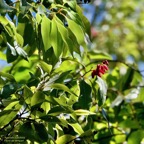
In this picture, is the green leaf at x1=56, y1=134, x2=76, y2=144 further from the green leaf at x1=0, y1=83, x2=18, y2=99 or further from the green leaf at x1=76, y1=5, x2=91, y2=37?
the green leaf at x1=76, y1=5, x2=91, y2=37

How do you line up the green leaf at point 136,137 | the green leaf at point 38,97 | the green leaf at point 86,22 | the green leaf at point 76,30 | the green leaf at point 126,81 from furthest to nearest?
1. the green leaf at point 126,81
2. the green leaf at point 136,137
3. the green leaf at point 86,22
4. the green leaf at point 76,30
5. the green leaf at point 38,97

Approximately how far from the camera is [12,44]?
158 centimetres

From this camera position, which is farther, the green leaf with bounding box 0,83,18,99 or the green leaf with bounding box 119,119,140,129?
the green leaf with bounding box 119,119,140,129

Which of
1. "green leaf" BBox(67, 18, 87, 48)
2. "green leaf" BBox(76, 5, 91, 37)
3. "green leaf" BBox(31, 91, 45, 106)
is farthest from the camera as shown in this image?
"green leaf" BBox(76, 5, 91, 37)

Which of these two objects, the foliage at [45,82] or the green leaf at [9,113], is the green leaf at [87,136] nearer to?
the foliage at [45,82]

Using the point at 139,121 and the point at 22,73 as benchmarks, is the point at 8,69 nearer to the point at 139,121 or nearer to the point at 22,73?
the point at 22,73

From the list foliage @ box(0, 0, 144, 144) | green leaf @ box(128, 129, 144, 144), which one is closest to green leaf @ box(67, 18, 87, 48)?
foliage @ box(0, 0, 144, 144)

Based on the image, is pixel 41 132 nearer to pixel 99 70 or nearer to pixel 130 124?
pixel 99 70

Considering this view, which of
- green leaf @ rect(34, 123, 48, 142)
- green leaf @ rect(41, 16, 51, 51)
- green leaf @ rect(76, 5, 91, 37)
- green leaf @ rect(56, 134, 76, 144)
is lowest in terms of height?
green leaf @ rect(56, 134, 76, 144)

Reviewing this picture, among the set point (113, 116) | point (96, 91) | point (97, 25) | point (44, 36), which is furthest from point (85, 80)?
point (97, 25)

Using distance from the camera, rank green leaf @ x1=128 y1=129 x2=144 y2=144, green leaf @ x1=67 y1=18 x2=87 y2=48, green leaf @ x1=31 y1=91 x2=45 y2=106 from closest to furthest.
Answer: green leaf @ x1=31 y1=91 x2=45 y2=106 < green leaf @ x1=67 y1=18 x2=87 y2=48 < green leaf @ x1=128 y1=129 x2=144 y2=144

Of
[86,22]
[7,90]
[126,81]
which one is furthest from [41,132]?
[126,81]

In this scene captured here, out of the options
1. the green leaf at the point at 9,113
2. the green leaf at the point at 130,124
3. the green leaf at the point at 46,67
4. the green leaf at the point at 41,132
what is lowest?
the green leaf at the point at 130,124

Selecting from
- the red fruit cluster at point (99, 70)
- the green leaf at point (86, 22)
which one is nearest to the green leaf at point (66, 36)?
the green leaf at point (86, 22)
